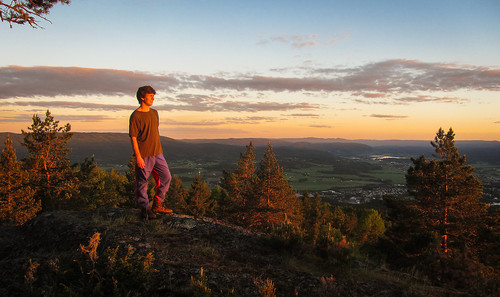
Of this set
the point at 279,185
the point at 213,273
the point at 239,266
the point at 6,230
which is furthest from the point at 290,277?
the point at 279,185

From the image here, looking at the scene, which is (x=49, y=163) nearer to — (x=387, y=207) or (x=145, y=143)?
(x=145, y=143)

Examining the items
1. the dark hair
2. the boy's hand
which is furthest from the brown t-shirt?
the dark hair

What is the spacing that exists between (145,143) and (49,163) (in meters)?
20.0

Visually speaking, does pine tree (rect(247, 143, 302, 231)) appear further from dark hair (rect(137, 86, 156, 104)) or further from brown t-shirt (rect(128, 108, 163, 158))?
dark hair (rect(137, 86, 156, 104))

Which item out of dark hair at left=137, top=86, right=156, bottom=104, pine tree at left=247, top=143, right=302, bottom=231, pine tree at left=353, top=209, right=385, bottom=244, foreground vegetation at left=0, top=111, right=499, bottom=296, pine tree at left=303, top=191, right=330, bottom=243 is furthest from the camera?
pine tree at left=353, top=209, right=385, bottom=244

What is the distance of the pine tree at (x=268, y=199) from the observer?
24.3m

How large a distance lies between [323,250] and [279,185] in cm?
2047

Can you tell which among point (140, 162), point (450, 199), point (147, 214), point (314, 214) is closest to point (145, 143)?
point (140, 162)

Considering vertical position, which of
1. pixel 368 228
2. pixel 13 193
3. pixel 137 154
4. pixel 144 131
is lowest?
pixel 368 228

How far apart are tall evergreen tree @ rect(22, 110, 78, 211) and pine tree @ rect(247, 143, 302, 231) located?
15.3m

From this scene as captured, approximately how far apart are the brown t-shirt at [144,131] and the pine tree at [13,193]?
661 inches

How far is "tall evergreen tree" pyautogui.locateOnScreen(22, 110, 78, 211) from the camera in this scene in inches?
787

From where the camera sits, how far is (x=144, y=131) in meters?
6.35

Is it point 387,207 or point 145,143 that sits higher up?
point 145,143
